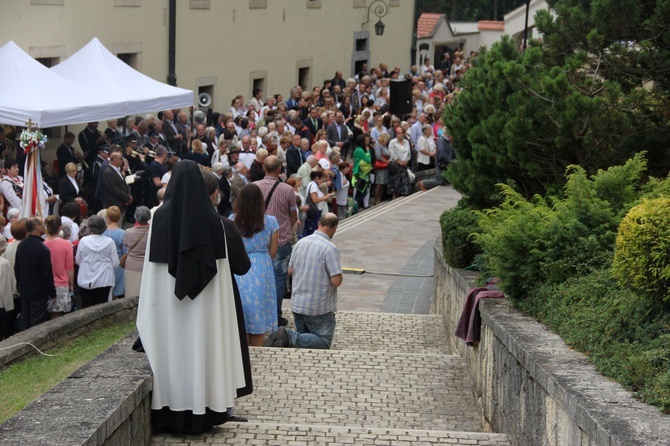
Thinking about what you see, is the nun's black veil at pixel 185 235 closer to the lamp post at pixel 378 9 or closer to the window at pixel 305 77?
the window at pixel 305 77

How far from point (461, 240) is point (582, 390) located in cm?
579

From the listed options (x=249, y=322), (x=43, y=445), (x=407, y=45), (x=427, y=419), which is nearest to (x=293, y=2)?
(x=407, y=45)

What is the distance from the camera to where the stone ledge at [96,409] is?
16.1ft

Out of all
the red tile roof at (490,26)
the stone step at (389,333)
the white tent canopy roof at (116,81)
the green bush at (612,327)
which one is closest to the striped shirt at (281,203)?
the stone step at (389,333)

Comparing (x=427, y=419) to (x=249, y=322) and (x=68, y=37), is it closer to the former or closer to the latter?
(x=249, y=322)

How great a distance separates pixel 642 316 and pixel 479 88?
5.35 metres

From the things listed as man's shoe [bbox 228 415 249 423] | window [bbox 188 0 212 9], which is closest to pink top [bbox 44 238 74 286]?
man's shoe [bbox 228 415 249 423]

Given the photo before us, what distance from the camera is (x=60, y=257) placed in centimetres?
1195

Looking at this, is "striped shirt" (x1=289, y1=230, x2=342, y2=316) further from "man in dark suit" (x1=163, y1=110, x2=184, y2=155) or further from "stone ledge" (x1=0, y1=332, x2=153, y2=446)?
"man in dark suit" (x1=163, y1=110, x2=184, y2=155)

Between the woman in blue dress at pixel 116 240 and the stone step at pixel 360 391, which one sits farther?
the woman in blue dress at pixel 116 240

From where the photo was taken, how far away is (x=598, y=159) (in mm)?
10445

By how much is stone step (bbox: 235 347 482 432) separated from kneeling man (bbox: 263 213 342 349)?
659mm

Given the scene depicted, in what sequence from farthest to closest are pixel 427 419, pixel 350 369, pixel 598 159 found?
pixel 598 159, pixel 350 369, pixel 427 419

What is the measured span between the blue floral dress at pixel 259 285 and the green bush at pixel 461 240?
7.61 feet
